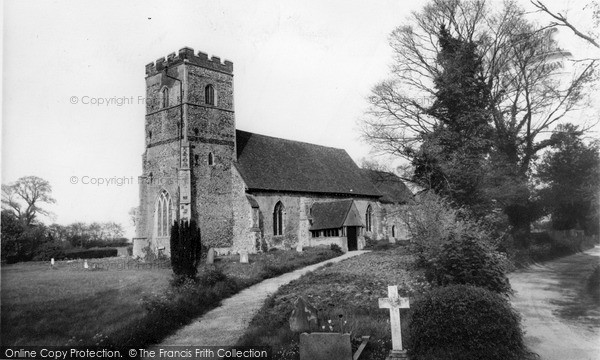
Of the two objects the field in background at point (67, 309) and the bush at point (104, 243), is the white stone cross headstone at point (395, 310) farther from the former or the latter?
the bush at point (104, 243)

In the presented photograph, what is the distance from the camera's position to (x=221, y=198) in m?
28.1

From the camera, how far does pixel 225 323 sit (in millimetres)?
10477

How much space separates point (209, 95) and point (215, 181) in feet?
20.0

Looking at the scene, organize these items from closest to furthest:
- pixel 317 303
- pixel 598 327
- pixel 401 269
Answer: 1. pixel 598 327
2. pixel 317 303
3. pixel 401 269

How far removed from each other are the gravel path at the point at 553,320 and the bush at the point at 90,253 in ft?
107

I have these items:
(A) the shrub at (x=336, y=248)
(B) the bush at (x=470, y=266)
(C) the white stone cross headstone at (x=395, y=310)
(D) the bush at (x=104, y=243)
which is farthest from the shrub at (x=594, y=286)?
(D) the bush at (x=104, y=243)

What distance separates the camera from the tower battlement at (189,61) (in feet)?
88.4

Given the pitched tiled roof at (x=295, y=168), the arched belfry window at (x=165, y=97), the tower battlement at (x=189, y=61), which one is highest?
the tower battlement at (x=189, y=61)

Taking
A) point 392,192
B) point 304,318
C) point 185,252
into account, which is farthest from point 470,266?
point 392,192

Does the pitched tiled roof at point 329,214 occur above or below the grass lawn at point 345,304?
above

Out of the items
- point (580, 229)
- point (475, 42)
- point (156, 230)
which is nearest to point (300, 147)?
point (156, 230)

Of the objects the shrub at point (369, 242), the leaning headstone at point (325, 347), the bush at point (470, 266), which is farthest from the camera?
the shrub at point (369, 242)

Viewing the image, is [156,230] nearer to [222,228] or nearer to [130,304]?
[222,228]

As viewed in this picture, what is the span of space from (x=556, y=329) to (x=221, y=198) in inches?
861
